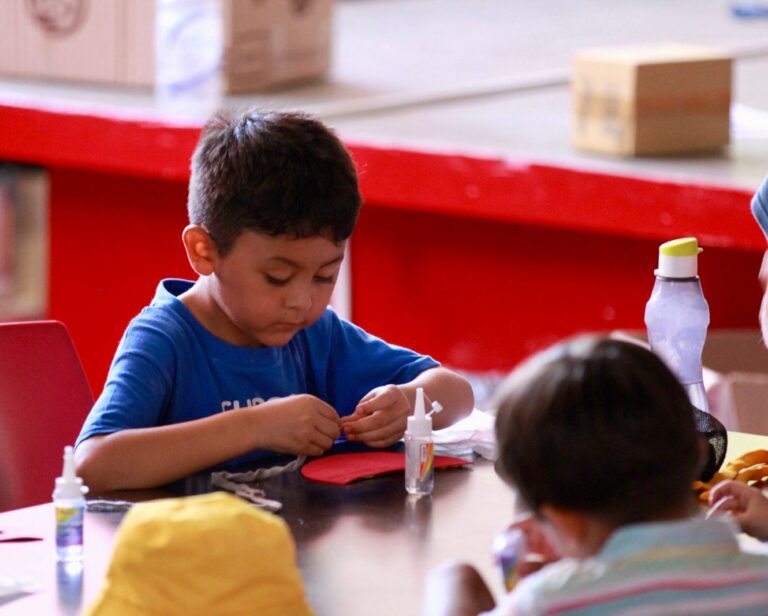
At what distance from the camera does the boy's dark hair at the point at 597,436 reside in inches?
37.0

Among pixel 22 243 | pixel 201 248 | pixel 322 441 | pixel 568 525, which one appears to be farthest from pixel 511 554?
pixel 22 243

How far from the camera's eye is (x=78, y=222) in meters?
3.74

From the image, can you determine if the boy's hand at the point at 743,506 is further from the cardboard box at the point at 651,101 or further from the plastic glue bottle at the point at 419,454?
the cardboard box at the point at 651,101

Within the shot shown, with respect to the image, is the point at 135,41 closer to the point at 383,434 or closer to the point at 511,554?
the point at 383,434

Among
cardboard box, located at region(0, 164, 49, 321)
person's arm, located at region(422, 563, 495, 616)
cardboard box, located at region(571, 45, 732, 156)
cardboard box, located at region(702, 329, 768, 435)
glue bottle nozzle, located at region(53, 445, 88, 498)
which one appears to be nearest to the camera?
person's arm, located at region(422, 563, 495, 616)

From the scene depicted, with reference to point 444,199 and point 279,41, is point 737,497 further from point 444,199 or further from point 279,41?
point 279,41

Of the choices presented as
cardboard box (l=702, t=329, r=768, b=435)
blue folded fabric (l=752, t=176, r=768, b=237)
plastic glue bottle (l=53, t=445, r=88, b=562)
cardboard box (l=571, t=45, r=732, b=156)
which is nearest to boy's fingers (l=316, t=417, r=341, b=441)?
plastic glue bottle (l=53, t=445, r=88, b=562)

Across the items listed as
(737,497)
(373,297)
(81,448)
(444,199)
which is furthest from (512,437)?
(373,297)

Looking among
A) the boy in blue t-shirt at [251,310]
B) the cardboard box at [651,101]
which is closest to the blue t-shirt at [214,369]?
the boy in blue t-shirt at [251,310]

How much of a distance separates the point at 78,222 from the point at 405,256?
2.83 ft

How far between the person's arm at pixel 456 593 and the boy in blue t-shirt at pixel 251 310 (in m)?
0.39

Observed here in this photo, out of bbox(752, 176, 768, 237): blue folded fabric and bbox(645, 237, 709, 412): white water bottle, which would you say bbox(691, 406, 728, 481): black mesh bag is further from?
bbox(752, 176, 768, 237): blue folded fabric

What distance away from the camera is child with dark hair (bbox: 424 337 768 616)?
3.03 feet

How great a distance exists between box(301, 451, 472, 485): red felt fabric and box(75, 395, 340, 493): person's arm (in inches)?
0.9
